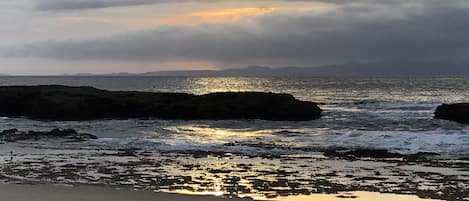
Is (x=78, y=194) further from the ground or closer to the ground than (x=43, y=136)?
further from the ground

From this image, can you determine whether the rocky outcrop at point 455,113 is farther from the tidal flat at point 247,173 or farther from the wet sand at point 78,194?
the wet sand at point 78,194

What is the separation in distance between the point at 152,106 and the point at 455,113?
18.9 meters

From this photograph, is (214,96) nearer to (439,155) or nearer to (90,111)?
(90,111)

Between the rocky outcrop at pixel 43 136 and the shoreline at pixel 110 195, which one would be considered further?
the rocky outcrop at pixel 43 136

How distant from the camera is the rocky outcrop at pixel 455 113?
34344 millimetres

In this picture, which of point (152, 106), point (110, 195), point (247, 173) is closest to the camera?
point (110, 195)

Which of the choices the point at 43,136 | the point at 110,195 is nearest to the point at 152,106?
the point at 43,136

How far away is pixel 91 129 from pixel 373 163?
16976mm

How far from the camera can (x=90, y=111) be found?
3975 centimetres

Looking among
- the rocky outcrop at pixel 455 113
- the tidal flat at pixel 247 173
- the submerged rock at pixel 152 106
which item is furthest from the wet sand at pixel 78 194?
the submerged rock at pixel 152 106

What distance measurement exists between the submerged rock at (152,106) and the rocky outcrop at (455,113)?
7621 mm

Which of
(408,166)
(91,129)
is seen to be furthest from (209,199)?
(91,129)

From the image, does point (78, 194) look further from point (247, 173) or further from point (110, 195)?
point (247, 173)

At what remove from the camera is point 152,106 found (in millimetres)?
41125
